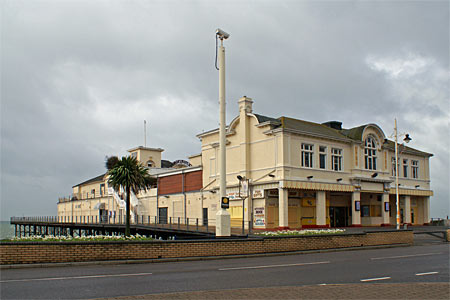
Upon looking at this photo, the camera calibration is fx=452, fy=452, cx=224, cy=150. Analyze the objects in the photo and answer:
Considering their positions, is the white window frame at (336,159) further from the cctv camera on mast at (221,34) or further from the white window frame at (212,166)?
the cctv camera on mast at (221,34)

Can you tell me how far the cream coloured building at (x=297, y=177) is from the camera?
36.2 metres

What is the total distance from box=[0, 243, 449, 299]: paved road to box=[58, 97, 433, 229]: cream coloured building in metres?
19.0

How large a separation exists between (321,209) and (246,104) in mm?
10980

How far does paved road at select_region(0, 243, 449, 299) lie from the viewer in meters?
9.80

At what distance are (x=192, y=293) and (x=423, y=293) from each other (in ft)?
15.1

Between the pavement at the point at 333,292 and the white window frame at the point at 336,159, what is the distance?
29301 mm

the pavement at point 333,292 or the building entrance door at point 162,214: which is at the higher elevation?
the pavement at point 333,292

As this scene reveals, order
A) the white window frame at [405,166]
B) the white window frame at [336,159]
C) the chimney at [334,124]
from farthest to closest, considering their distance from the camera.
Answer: the white window frame at [405,166] → the chimney at [334,124] → the white window frame at [336,159]

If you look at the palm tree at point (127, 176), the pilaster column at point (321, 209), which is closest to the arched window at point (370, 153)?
the pilaster column at point (321, 209)

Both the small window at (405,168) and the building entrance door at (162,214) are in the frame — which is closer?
the small window at (405,168)

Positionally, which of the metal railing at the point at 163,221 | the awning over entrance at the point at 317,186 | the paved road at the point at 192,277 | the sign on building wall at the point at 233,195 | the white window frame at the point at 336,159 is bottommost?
the metal railing at the point at 163,221

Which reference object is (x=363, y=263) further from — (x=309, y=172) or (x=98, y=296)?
(x=309, y=172)

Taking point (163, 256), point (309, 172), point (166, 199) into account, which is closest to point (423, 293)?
point (163, 256)

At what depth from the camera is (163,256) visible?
16.6 metres
